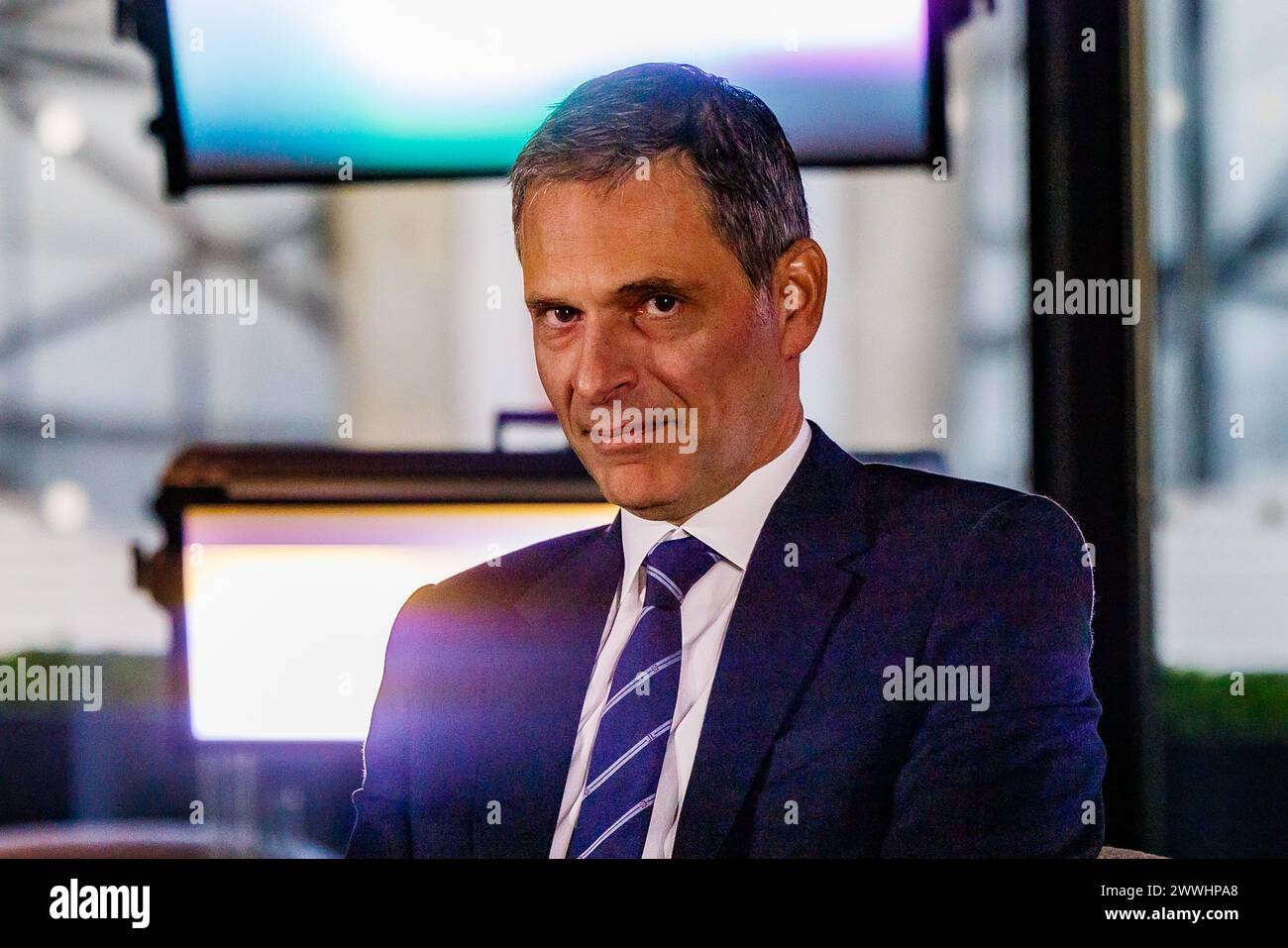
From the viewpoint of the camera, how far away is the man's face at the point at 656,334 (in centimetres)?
162

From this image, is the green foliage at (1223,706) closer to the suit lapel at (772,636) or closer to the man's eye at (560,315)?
the suit lapel at (772,636)

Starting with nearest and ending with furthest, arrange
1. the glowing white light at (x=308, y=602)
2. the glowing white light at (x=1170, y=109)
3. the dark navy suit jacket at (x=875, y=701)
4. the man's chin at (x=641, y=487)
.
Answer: the dark navy suit jacket at (x=875, y=701) → the man's chin at (x=641, y=487) → the glowing white light at (x=308, y=602) → the glowing white light at (x=1170, y=109)

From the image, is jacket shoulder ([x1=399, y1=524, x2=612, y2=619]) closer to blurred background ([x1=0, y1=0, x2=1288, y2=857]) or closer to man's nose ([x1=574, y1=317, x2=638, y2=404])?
blurred background ([x1=0, y1=0, x2=1288, y2=857])

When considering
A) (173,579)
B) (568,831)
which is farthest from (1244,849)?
(173,579)

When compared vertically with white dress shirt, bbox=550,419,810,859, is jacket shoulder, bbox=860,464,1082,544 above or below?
above

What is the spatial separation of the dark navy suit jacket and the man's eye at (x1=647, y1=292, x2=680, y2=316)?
266 mm

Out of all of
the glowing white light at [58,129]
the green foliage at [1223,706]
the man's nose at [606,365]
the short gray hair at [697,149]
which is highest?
the glowing white light at [58,129]

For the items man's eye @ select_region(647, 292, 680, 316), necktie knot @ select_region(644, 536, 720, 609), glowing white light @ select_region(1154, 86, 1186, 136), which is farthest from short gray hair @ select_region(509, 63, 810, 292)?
glowing white light @ select_region(1154, 86, 1186, 136)

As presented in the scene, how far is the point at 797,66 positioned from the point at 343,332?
67.4 inches

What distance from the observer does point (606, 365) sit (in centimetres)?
164

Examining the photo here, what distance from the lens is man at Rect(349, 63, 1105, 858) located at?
5.23 ft

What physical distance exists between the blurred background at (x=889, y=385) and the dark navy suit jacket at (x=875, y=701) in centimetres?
16

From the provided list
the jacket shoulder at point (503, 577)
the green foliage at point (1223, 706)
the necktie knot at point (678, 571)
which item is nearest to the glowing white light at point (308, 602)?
the jacket shoulder at point (503, 577)
